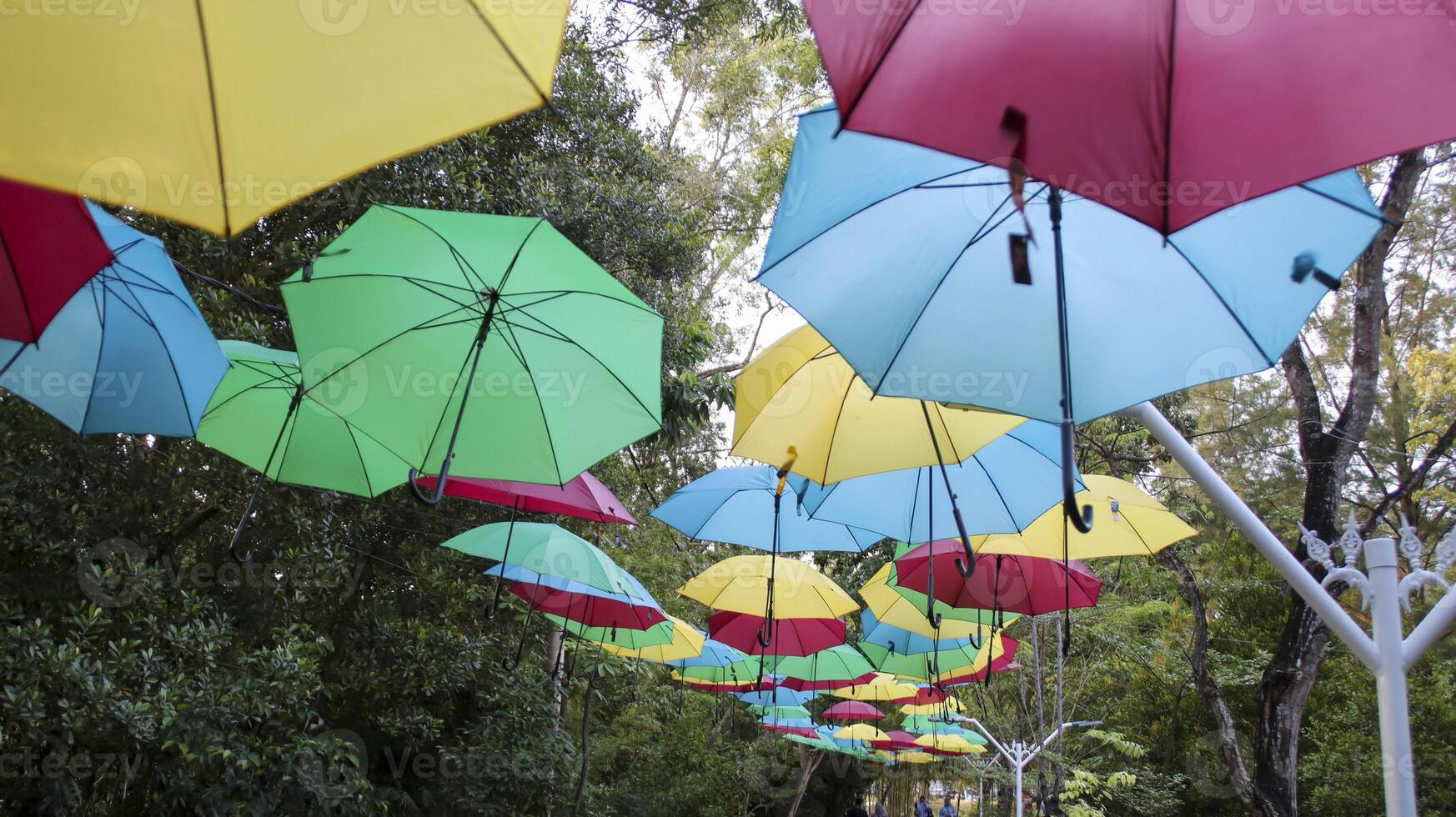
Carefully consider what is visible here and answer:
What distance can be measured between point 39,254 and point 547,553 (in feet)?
11.1

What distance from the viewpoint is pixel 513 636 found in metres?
8.23

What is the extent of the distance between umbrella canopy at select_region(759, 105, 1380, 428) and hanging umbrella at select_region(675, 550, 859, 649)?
155 inches

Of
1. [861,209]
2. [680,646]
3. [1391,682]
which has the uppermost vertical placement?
[861,209]

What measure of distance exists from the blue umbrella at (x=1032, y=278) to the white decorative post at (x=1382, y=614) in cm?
23

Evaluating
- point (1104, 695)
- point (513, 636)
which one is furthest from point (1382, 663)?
point (1104, 695)

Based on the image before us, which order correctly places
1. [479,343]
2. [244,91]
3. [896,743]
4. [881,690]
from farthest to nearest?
[896,743] < [881,690] < [479,343] < [244,91]

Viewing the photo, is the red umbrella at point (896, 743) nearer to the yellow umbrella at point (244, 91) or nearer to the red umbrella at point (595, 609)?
the red umbrella at point (595, 609)

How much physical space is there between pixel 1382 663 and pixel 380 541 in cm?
623

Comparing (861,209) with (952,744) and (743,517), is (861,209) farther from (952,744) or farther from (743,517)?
(952,744)

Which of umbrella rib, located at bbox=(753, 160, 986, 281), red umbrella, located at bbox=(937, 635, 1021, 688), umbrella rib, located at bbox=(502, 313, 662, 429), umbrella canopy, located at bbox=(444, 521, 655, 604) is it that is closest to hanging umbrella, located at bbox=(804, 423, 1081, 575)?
umbrella rib, located at bbox=(502, 313, 662, 429)

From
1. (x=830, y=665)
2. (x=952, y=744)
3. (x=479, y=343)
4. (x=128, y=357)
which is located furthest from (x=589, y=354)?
(x=952, y=744)

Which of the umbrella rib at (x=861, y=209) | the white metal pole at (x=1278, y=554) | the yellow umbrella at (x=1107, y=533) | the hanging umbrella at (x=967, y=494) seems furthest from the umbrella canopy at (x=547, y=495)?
the white metal pole at (x=1278, y=554)

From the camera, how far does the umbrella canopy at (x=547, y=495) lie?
4711mm

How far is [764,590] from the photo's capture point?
6.46m
